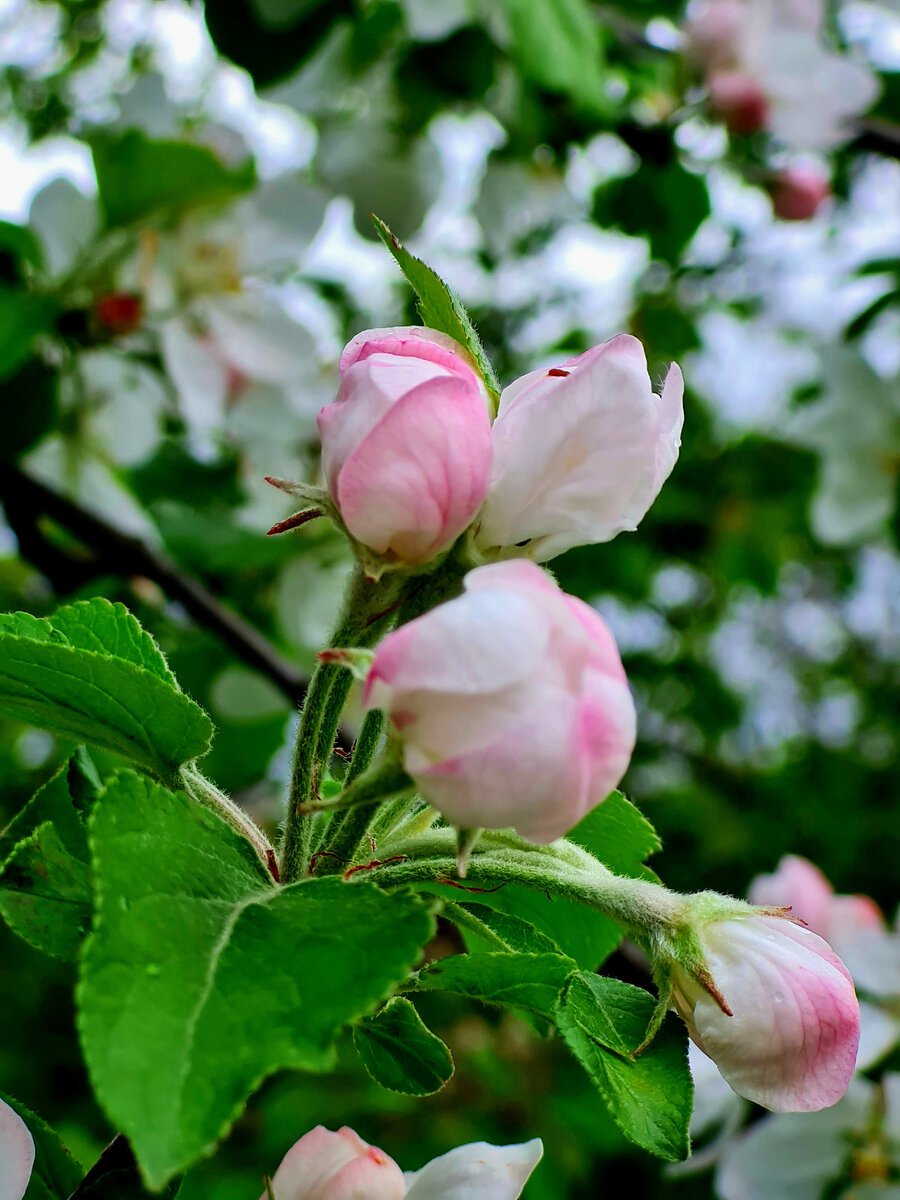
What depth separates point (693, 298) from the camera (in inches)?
112

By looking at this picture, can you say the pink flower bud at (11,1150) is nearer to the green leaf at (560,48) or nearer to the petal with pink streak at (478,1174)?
the petal with pink streak at (478,1174)

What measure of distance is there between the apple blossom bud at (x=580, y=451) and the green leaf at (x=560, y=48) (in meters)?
0.97

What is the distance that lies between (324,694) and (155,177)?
0.92 metres

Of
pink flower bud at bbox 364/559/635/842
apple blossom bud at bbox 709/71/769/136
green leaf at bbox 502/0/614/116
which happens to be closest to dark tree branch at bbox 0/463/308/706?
green leaf at bbox 502/0/614/116

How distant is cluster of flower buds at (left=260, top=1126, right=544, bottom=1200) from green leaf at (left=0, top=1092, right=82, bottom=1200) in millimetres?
99

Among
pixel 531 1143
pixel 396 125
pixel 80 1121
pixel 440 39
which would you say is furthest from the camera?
pixel 80 1121

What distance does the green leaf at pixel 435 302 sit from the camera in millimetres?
417

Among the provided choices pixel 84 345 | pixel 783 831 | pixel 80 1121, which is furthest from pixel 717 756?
pixel 84 345

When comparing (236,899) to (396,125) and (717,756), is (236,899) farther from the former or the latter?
(717,756)

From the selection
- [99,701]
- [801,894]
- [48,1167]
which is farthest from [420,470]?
[801,894]

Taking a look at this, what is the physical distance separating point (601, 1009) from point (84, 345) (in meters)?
1.13

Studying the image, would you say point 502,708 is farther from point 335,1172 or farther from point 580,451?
point 335,1172

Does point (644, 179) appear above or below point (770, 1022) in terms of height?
below

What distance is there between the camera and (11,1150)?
0.43 meters
